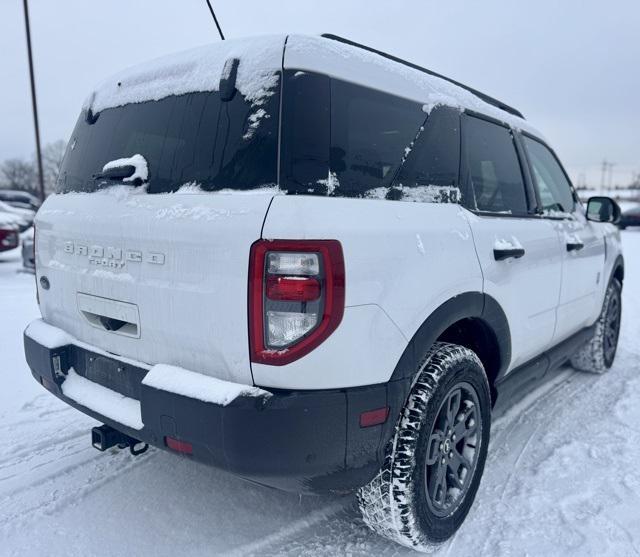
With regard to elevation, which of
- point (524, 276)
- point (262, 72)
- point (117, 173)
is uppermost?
point (262, 72)

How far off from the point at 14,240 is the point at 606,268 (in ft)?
31.7

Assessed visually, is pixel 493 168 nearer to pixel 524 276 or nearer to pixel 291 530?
pixel 524 276

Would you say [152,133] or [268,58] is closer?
[268,58]

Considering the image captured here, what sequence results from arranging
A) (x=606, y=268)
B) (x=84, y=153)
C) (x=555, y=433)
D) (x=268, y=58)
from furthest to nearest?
(x=606, y=268) → (x=555, y=433) → (x=84, y=153) → (x=268, y=58)

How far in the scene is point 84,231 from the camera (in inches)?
85.1

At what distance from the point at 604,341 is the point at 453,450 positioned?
2742 mm

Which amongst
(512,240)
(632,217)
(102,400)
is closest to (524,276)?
(512,240)

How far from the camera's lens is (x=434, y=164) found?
7.31ft

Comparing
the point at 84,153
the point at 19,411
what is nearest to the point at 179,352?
the point at 84,153

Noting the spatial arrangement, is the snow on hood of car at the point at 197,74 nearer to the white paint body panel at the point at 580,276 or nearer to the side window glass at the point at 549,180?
the side window glass at the point at 549,180

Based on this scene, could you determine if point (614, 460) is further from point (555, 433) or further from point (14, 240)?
point (14, 240)

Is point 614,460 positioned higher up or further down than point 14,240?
further down

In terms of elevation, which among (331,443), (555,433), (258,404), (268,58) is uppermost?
(268,58)

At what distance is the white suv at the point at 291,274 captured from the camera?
166 centimetres
